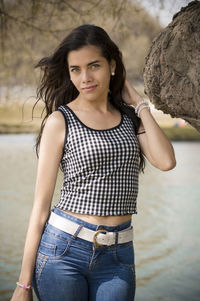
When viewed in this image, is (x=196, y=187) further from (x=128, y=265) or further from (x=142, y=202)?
(x=128, y=265)

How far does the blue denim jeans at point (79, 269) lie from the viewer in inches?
69.5

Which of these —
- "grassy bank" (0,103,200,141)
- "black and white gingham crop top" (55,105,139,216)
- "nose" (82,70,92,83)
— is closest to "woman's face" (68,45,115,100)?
"nose" (82,70,92,83)

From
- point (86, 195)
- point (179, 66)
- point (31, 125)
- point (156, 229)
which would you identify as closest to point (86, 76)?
point (179, 66)

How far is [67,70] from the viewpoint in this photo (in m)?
2.10

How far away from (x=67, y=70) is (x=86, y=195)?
1.96ft

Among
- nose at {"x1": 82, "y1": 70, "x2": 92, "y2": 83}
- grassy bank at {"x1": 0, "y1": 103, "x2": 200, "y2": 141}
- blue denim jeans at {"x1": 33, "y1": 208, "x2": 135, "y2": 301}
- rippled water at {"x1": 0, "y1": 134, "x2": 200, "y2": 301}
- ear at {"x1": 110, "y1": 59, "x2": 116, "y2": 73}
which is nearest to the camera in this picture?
blue denim jeans at {"x1": 33, "y1": 208, "x2": 135, "y2": 301}

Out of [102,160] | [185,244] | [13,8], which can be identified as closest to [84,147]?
[102,160]

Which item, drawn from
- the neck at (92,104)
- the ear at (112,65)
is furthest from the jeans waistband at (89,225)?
the ear at (112,65)

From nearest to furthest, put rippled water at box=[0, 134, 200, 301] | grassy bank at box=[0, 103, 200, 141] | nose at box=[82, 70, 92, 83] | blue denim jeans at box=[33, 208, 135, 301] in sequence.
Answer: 1. blue denim jeans at box=[33, 208, 135, 301]
2. nose at box=[82, 70, 92, 83]
3. rippled water at box=[0, 134, 200, 301]
4. grassy bank at box=[0, 103, 200, 141]

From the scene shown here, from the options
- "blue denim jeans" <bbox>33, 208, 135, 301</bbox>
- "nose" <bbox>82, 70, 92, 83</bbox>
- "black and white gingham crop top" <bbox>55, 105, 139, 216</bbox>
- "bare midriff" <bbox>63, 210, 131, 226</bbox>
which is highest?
"nose" <bbox>82, 70, 92, 83</bbox>

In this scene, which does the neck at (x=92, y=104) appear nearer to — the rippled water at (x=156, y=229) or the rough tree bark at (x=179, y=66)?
the rough tree bark at (x=179, y=66)

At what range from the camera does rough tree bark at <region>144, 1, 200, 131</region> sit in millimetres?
1838

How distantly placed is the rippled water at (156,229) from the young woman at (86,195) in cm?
251

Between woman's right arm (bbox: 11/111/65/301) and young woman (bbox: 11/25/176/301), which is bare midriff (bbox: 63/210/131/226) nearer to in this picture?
young woman (bbox: 11/25/176/301)
